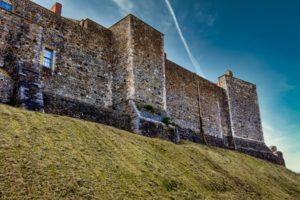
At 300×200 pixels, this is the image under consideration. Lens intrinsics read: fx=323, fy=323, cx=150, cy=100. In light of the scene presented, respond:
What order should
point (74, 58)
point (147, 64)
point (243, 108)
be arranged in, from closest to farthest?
point (74, 58)
point (147, 64)
point (243, 108)

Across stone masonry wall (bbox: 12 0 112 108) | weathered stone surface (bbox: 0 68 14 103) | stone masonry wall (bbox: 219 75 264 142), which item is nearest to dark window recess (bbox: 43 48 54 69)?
stone masonry wall (bbox: 12 0 112 108)

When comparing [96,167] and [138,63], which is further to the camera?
[138,63]

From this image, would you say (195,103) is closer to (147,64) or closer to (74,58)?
(147,64)

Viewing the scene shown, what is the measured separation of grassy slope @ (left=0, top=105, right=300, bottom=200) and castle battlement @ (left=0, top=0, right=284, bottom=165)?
2350mm

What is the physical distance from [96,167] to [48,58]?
881 centimetres

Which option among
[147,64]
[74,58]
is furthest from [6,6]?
[147,64]

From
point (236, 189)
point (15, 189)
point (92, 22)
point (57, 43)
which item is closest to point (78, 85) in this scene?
point (57, 43)

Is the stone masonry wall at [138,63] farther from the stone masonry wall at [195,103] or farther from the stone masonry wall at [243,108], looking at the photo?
the stone masonry wall at [243,108]

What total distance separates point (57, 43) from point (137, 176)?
983 cm

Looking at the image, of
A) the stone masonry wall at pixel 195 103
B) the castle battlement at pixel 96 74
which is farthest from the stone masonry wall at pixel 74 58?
the stone masonry wall at pixel 195 103

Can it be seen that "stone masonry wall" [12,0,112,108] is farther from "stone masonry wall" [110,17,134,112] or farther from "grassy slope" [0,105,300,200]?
"grassy slope" [0,105,300,200]

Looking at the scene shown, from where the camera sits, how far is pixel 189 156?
14.9 metres

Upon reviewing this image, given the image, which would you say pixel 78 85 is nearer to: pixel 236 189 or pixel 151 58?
pixel 151 58

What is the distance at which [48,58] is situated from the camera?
1633 cm
